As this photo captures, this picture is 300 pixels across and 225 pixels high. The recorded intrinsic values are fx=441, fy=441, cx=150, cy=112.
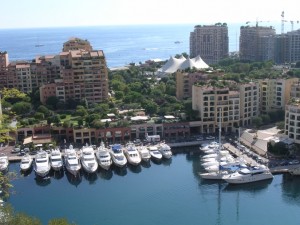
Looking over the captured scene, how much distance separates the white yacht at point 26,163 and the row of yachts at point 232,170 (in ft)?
39.1

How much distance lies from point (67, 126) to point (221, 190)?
1533cm

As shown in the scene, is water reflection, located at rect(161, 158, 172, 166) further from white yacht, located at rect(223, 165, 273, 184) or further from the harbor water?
white yacht, located at rect(223, 165, 273, 184)

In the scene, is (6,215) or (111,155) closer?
(6,215)

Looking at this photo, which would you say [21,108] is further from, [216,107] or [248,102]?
[248,102]

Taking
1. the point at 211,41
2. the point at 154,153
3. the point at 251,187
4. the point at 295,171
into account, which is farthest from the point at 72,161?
the point at 211,41

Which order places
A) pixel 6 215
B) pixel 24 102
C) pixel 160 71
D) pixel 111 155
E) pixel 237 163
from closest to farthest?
pixel 6 215
pixel 237 163
pixel 111 155
pixel 24 102
pixel 160 71

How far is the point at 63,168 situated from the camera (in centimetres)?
3134

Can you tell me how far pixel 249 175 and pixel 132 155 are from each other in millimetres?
8717

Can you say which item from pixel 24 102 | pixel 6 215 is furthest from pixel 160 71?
pixel 6 215

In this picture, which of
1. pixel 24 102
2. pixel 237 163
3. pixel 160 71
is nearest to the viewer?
pixel 237 163

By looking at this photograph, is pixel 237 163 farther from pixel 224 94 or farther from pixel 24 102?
pixel 24 102

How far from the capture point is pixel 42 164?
1200 inches

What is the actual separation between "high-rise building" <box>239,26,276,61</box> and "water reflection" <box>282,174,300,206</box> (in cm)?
5349

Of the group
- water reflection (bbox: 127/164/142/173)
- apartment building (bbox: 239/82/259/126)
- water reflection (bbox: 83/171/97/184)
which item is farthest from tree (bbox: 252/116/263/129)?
water reflection (bbox: 83/171/97/184)
